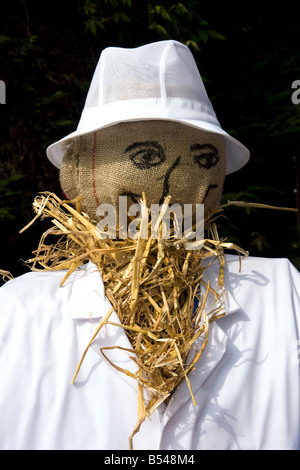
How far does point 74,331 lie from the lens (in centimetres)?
104

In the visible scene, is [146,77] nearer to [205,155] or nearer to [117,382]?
[205,155]

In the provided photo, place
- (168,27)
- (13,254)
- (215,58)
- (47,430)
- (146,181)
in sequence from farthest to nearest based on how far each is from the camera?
(215,58) < (168,27) < (13,254) < (146,181) < (47,430)

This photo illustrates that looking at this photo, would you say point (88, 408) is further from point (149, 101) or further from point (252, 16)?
point (252, 16)

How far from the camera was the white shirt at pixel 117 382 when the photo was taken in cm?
96

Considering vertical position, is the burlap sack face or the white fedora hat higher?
the white fedora hat

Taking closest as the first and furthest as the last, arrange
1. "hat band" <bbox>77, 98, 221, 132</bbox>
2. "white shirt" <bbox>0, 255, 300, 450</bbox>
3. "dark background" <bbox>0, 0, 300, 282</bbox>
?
"white shirt" <bbox>0, 255, 300, 450</bbox>
"hat band" <bbox>77, 98, 221, 132</bbox>
"dark background" <bbox>0, 0, 300, 282</bbox>

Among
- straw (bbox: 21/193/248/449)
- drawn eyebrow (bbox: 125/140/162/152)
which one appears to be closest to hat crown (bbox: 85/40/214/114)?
drawn eyebrow (bbox: 125/140/162/152)

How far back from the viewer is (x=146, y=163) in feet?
3.57

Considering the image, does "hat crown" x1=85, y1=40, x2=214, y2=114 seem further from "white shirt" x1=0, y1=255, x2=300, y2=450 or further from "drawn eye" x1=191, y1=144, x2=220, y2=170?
"white shirt" x1=0, y1=255, x2=300, y2=450

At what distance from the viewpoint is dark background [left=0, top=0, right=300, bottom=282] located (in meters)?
2.30

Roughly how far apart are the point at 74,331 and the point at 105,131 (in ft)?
1.49

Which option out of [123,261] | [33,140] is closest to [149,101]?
[123,261]

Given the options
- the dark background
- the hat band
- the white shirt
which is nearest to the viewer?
the white shirt

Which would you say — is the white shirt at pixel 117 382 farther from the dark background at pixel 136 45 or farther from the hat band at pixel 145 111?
the dark background at pixel 136 45
